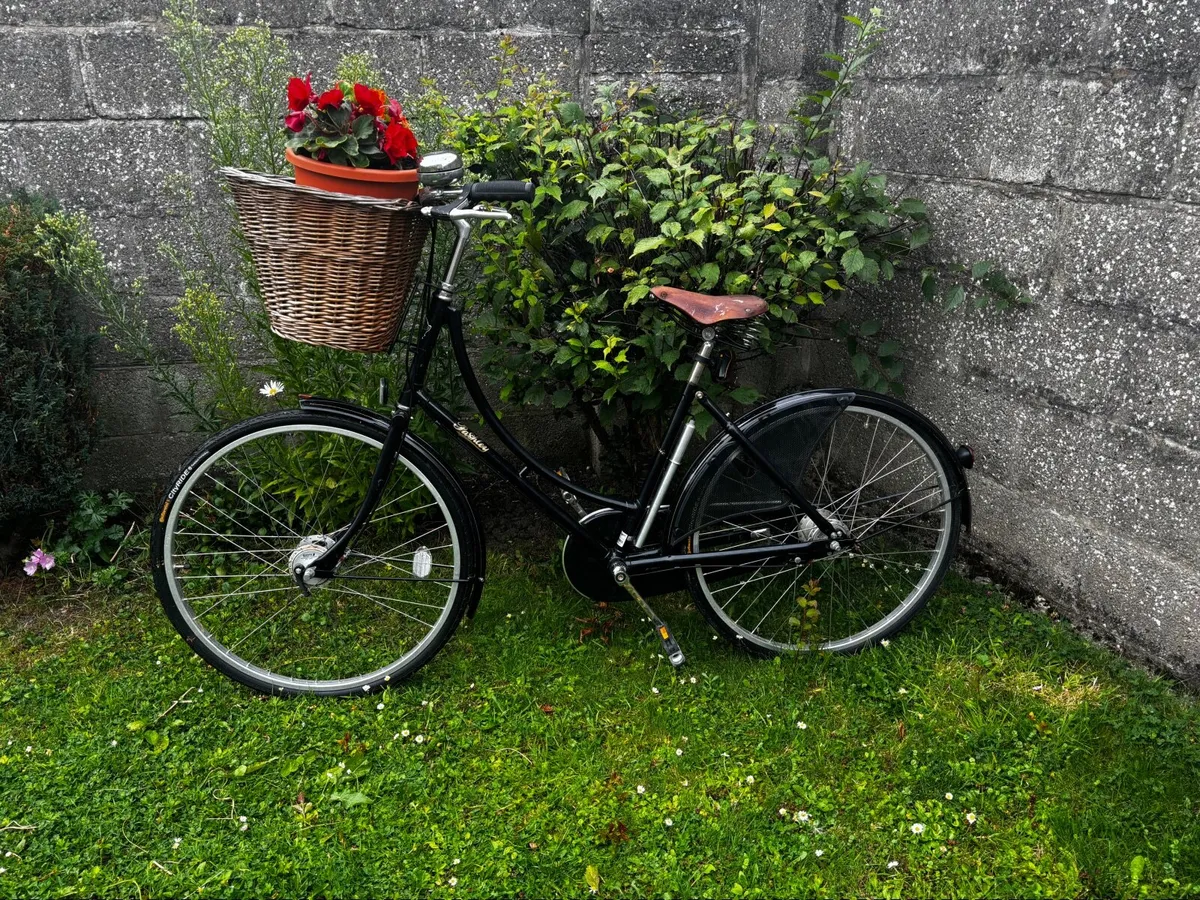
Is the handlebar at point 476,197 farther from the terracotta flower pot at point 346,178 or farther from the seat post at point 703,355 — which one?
the seat post at point 703,355

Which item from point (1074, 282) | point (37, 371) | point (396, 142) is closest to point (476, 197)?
point (396, 142)

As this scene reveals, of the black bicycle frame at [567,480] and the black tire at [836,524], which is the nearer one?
the black bicycle frame at [567,480]

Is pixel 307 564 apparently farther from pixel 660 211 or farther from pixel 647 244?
pixel 660 211

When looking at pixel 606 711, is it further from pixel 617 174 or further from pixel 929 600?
pixel 617 174

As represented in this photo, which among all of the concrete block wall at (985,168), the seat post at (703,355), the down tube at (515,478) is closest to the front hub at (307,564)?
the down tube at (515,478)

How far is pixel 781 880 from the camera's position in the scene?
2.26 meters

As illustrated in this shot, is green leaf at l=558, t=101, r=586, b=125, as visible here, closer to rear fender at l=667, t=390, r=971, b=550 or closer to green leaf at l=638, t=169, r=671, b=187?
green leaf at l=638, t=169, r=671, b=187

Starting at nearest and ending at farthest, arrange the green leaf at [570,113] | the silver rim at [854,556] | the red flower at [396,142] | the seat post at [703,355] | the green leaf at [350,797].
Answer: the red flower at [396,142] → the green leaf at [350,797] → the seat post at [703,355] → the silver rim at [854,556] → the green leaf at [570,113]

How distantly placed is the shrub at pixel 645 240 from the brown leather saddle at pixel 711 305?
179mm

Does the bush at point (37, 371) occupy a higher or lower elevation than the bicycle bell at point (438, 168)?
lower

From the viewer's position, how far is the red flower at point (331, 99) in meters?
2.32

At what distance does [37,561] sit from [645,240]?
2.61m

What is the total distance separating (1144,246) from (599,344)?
1571 mm

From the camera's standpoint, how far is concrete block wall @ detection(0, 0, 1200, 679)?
8.32 feet
